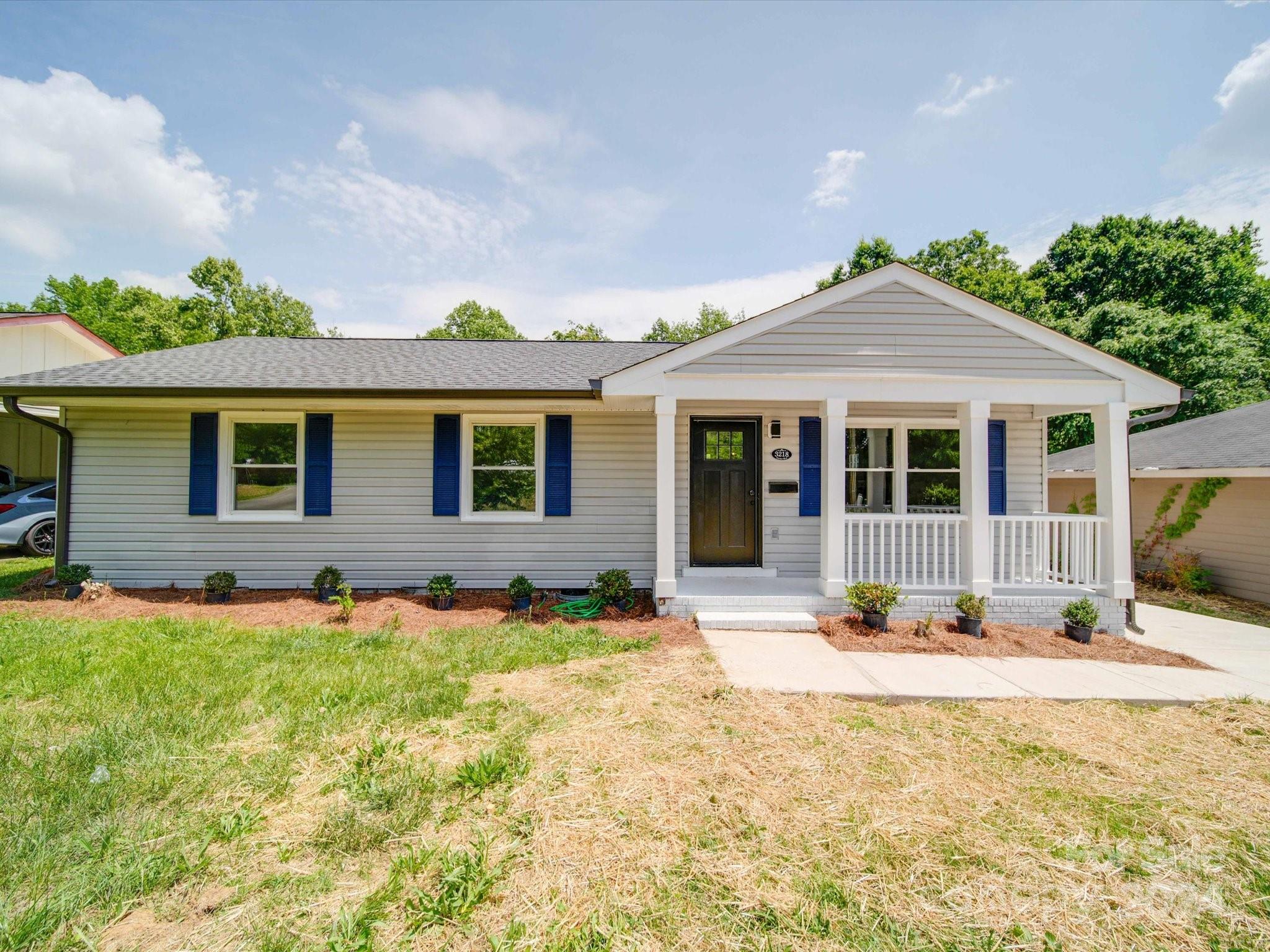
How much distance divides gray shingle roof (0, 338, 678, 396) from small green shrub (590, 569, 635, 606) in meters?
2.38

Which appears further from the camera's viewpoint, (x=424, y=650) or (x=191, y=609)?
(x=191, y=609)

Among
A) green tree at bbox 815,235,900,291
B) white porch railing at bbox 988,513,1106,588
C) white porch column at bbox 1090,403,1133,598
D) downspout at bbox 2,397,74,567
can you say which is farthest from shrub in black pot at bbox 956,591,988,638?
green tree at bbox 815,235,900,291

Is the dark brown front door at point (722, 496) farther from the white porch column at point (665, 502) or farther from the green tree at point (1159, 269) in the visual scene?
the green tree at point (1159, 269)

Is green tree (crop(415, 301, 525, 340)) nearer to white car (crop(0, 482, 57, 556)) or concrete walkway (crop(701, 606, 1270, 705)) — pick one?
white car (crop(0, 482, 57, 556))

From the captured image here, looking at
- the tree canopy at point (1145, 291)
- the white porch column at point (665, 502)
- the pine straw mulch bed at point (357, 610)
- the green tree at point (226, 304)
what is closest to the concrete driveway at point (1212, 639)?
the pine straw mulch bed at point (357, 610)

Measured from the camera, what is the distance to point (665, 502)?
5.80 metres

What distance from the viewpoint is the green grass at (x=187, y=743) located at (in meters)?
2.08

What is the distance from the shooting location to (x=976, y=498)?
5875 mm

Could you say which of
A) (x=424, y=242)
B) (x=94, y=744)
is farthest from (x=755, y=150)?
(x=94, y=744)

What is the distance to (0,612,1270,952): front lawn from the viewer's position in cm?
189

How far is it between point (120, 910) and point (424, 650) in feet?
9.47

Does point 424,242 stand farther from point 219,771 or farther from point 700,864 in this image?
point 700,864

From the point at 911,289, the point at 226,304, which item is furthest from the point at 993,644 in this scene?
the point at 226,304

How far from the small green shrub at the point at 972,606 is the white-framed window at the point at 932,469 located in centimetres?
197
